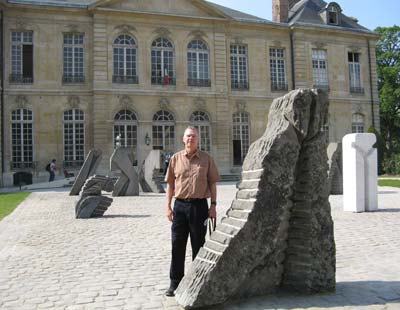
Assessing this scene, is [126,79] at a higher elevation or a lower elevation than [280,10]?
lower

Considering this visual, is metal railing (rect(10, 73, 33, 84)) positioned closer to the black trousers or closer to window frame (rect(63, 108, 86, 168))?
window frame (rect(63, 108, 86, 168))

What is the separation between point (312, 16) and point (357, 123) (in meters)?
7.93

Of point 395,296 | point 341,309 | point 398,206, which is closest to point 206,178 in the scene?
point 341,309

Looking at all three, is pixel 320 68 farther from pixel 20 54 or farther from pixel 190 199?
pixel 190 199

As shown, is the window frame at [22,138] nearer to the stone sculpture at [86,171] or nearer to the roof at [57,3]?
the roof at [57,3]

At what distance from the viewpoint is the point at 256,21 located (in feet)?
92.3

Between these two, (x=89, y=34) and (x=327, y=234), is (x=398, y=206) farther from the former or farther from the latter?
(x=89, y=34)

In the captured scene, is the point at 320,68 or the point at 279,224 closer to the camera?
the point at 279,224

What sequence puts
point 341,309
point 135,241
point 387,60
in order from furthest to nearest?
point 387,60 → point 135,241 → point 341,309

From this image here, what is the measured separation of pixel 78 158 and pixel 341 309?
73.0ft

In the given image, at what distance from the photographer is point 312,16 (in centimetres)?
3077

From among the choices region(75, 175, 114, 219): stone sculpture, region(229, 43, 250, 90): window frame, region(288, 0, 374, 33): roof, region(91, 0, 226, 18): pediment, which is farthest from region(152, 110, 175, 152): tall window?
region(75, 175, 114, 219): stone sculpture

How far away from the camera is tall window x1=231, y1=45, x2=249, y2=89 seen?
27969 mm

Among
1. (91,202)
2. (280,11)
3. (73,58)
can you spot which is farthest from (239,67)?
(91,202)
